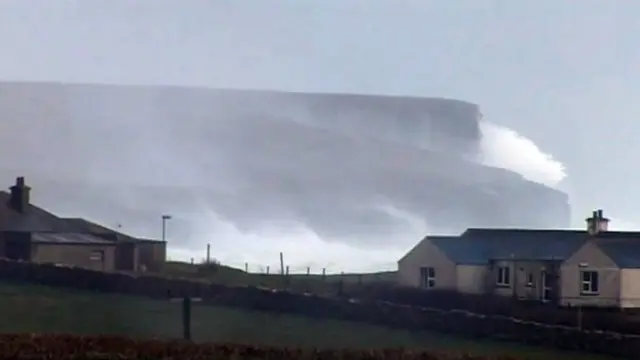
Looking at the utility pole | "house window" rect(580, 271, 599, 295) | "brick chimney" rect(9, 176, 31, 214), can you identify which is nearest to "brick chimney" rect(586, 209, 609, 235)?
"house window" rect(580, 271, 599, 295)

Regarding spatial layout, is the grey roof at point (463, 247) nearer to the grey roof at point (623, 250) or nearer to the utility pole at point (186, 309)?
the grey roof at point (623, 250)

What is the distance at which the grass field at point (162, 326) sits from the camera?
606 inches

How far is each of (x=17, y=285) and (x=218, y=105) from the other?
59.9 inches

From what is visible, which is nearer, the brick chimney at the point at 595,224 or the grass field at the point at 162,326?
the grass field at the point at 162,326

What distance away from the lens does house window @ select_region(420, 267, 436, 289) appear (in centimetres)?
1548

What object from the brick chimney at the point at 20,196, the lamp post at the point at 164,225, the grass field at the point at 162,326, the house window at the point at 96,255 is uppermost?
the brick chimney at the point at 20,196

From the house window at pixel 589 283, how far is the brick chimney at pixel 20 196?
316 cm

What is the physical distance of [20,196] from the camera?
608 inches

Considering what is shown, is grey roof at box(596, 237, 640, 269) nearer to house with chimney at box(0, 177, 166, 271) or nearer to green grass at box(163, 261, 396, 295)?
green grass at box(163, 261, 396, 295)

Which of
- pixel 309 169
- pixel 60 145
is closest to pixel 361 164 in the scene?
pixel 309 169

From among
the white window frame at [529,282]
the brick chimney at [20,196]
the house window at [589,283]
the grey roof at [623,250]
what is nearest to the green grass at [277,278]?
the white window frame at [529,282]

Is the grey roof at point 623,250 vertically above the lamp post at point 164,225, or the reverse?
the lamp post at point 164,225

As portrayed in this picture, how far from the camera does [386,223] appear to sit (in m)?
15.5

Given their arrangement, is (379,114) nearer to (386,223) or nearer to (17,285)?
(386,223)
